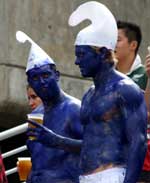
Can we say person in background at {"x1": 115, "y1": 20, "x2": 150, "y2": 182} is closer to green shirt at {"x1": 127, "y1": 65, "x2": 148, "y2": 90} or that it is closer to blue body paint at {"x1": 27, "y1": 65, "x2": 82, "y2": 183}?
green shirt at {"x1": 127, "y1": 65, "x2": 148, "y2": 90}

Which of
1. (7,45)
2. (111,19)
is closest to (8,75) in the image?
(7,45)

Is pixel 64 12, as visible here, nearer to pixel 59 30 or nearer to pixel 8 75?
pixel 59 30

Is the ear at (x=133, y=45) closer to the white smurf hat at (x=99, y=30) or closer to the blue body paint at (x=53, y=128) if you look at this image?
the blue body paint at (x=53, y=128)

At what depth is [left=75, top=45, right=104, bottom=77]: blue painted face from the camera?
7.73m

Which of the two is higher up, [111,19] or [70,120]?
[111,19]

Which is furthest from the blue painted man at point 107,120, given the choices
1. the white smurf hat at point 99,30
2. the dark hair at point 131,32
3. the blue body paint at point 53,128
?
the dark hair at point 131,32

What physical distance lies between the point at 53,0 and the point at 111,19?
6.43 meters

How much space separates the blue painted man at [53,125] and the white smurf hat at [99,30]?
0.60 meters

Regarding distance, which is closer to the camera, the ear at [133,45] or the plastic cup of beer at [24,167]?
the plastic cup of beer at [24,167]

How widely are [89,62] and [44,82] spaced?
2.22 feet

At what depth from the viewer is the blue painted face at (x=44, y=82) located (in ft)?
27.3

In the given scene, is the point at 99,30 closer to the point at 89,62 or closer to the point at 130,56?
the point at 89,62

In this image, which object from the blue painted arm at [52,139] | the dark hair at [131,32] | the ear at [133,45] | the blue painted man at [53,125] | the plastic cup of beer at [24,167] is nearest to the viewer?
the blue painted arm at [52,139]

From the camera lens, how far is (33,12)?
46.2ft
